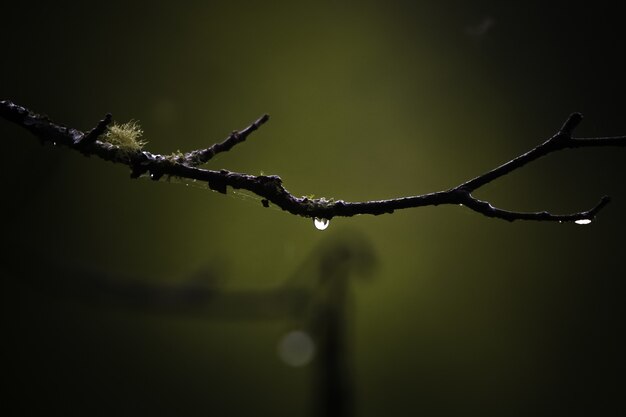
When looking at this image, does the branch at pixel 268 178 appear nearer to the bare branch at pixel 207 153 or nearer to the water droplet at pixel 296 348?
the bare branch at pixel 207 153

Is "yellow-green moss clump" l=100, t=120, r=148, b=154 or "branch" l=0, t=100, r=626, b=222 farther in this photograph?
"yellow-green moss clump" l=100, t=120, r=148, b=154

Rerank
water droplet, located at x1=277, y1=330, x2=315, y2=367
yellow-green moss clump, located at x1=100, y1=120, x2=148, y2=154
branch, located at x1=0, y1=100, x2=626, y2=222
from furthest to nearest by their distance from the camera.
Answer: water droplet, located at x1=277, y1=330, x2=315, y2=367 → yellow-green moss clump, located at x1=100, y1=120, x2=148, y2=154 → branch, located at x1=0, y1=100, x2=626, y2=222

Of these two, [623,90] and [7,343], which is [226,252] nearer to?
[7,343]

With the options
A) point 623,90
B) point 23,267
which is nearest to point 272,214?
point 23,267

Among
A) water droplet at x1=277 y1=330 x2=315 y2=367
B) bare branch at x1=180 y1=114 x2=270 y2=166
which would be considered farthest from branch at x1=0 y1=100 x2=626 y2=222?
water droplet at x1=277 y1=330 x2=315 y2=367

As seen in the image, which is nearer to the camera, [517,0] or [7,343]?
[7,343]

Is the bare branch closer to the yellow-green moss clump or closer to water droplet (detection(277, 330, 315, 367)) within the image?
the yellow-green moss clump
